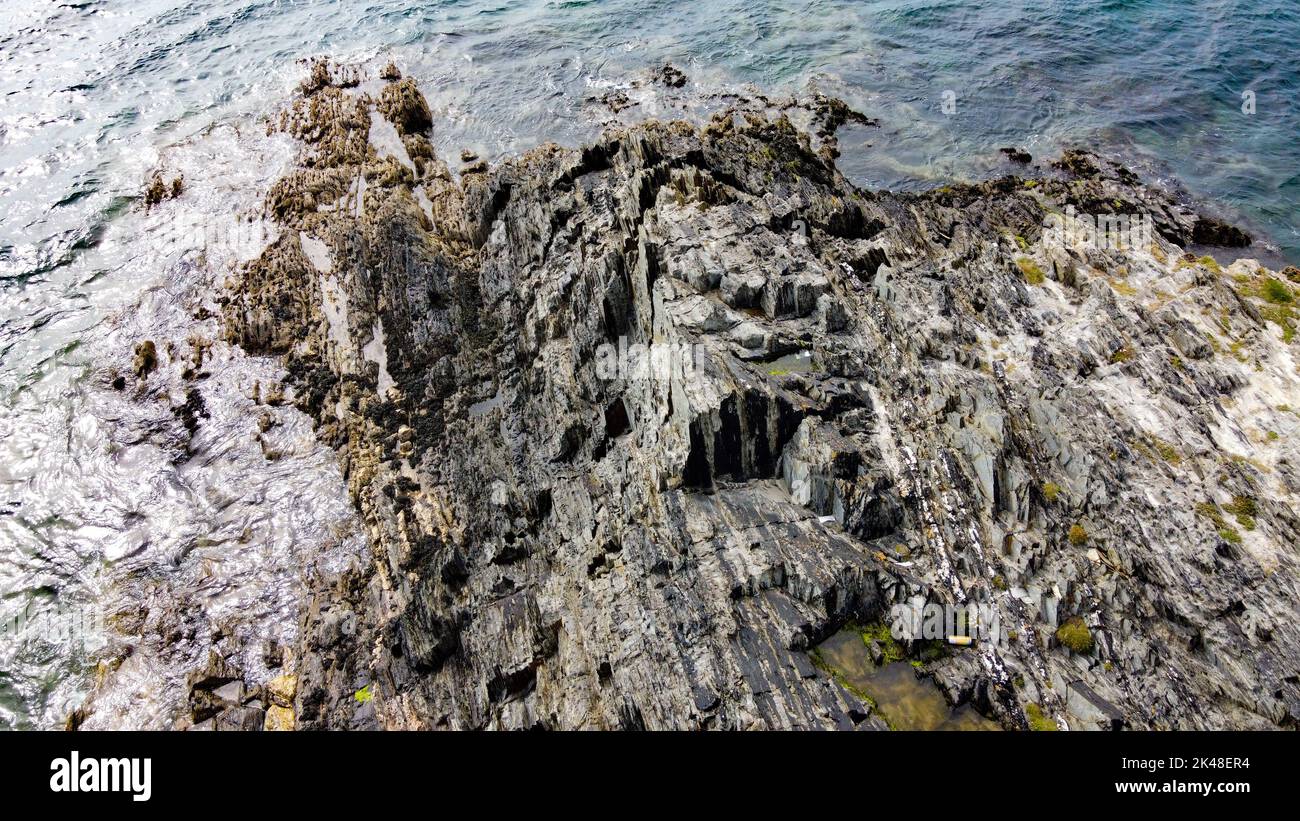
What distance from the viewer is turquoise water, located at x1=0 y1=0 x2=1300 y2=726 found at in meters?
31.6

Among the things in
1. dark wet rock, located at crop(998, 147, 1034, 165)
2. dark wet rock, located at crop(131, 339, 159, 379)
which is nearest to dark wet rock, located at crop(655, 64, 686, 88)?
dark wet rock, located at crop(998, 147, 1034, 165)

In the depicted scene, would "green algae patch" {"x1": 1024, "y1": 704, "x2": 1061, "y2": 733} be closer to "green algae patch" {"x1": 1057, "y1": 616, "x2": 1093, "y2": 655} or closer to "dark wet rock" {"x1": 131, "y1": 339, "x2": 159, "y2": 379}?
"green algae patch" {"x1": 1057, "y1": 616, "x2": 1093, "y2": 655}

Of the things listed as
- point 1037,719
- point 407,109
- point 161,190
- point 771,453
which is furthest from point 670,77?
point 1037,719

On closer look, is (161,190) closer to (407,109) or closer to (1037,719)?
(407,109)

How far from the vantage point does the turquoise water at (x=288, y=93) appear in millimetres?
31578

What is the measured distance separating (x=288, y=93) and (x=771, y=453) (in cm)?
5708

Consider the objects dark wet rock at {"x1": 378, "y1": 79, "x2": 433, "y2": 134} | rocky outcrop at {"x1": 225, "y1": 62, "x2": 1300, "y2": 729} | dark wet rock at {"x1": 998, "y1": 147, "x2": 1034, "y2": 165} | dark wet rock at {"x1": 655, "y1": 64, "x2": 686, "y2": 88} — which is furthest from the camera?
dark wet rock at {"x1": 655, "y1": 64, "x2": 686, "y2": 88}

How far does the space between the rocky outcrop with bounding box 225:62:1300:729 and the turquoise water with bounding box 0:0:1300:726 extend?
6952mm

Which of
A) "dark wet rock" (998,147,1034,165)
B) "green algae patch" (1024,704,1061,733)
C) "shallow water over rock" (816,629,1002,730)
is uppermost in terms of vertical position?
"dark wet rock" (998,147,1034,165)

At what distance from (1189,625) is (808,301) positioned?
1645 centimetres

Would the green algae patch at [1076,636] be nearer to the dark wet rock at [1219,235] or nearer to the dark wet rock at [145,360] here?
the dark wet rock at [1219,235]
